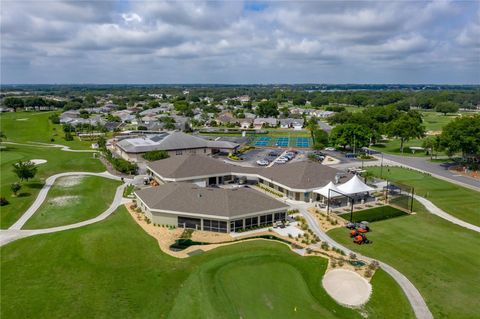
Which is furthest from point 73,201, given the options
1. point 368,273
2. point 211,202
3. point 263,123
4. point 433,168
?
point 263,123

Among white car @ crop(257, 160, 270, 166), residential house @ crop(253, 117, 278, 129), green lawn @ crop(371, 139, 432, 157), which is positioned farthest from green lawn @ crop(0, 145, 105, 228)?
residential house @ crop(253, 117, 278, 129)

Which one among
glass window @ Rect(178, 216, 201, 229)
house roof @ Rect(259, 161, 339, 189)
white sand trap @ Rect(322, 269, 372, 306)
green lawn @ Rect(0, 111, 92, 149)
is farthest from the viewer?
green lawn @ Rect(0, 111, 92, 149)

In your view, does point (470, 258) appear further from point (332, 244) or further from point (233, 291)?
point (233, 291)

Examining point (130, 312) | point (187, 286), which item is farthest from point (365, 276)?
point (130, 312)

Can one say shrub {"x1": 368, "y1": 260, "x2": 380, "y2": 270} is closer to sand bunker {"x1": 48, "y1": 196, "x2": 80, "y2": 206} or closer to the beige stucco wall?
the beige stucco wall

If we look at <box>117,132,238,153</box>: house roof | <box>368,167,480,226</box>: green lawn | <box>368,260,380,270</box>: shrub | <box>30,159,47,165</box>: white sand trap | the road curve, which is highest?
<box>117,132,238,153</box>: house roof

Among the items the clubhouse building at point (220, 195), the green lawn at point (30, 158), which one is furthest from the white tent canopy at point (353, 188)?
the green lawn at point (30, 158)

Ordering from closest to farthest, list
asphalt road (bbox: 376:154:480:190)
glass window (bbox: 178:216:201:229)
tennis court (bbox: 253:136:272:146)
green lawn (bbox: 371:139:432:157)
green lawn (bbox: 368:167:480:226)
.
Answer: glass window (bbox: 178:216:201:229), green lawn (bbox: 368:167:480:226), asphalt road (bbox: 376:154:480:190), green lawn (bbox: 371:139:432:157), tennis court (bbox: 253:136:272:146)
